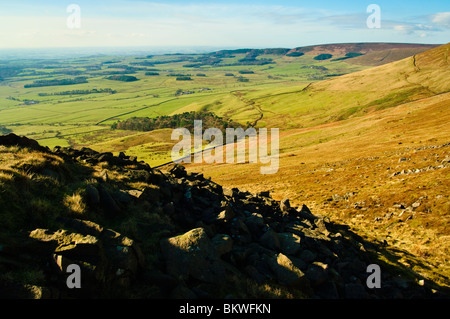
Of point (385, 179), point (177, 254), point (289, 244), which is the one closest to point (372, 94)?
point (385, 179)

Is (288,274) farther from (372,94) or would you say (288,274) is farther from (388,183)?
(372,94)

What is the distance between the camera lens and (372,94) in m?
160

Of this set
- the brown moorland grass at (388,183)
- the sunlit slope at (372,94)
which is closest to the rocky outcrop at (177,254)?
the brown moorland grass at (388,183)

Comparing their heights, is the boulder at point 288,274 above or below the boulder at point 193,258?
below

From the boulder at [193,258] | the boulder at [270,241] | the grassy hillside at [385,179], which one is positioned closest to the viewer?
the boulder at [193,258]

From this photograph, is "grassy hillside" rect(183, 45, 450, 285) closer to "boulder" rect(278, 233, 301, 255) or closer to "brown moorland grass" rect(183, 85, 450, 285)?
Answer: "brown moorland grass" rect(183, 85, 450, 285)

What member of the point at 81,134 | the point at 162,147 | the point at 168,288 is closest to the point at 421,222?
the point at 168,288

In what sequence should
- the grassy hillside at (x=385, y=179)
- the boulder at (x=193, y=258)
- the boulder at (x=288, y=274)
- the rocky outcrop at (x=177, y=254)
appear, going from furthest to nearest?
the grassy hillside at (x=385, y=179) < the boulder at (x=288, y=274) < the boulder at (x=193, y=258) < the rocky outcrop at (x=177, y=254)

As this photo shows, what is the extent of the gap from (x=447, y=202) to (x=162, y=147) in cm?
13080

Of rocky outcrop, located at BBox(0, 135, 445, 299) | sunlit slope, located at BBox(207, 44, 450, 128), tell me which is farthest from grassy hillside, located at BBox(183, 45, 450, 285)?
sunlit slope, located at BBox(207, 44, 450, 128)

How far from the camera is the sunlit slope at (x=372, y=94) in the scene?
140m

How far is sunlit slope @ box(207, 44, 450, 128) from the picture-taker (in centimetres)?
13975

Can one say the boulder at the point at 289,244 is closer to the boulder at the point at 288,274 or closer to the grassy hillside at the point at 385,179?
the boulder at the point at 288,274

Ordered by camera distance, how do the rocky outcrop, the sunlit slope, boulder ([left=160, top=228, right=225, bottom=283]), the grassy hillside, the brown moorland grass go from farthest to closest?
the sunlit slope, the grassy hillside, the brown moorland grass, boulder ([left=160, top=228, right=225, bottom=283]), the rocky outcrop
